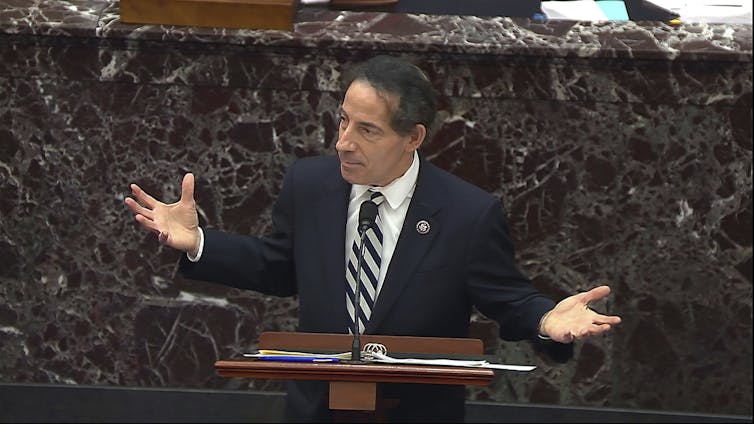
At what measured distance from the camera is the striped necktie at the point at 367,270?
3.79m

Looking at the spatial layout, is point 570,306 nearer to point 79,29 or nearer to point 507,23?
point 507,23

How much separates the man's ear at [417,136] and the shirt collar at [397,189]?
67mm

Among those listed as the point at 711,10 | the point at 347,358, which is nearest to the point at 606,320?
the point at 347,358

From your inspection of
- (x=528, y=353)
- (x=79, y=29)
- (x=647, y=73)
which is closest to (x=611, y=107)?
(x=647, y=73)

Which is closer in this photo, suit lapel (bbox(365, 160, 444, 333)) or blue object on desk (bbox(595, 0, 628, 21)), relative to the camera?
suit lapel (bbox(365, 160, 444, 333))

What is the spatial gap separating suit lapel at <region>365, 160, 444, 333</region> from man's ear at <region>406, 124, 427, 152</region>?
10cm

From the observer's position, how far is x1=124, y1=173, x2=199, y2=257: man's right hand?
3.64 meters

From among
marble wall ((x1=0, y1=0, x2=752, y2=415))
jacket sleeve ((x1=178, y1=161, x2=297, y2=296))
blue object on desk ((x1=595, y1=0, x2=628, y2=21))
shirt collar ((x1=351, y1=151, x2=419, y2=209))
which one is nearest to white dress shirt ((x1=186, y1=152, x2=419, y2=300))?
shirt collar ((x1=351, y1=151, x2=419, y2=209))

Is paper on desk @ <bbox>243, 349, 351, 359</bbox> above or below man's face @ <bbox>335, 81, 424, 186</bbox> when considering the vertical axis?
below

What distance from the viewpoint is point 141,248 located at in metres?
4.95

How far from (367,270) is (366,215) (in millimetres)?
380

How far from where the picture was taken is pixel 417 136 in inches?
150

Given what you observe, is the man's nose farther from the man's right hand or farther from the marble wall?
the marble wall

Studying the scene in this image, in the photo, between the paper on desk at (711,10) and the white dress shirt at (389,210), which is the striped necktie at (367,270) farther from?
the paper on desk at (711,10)
